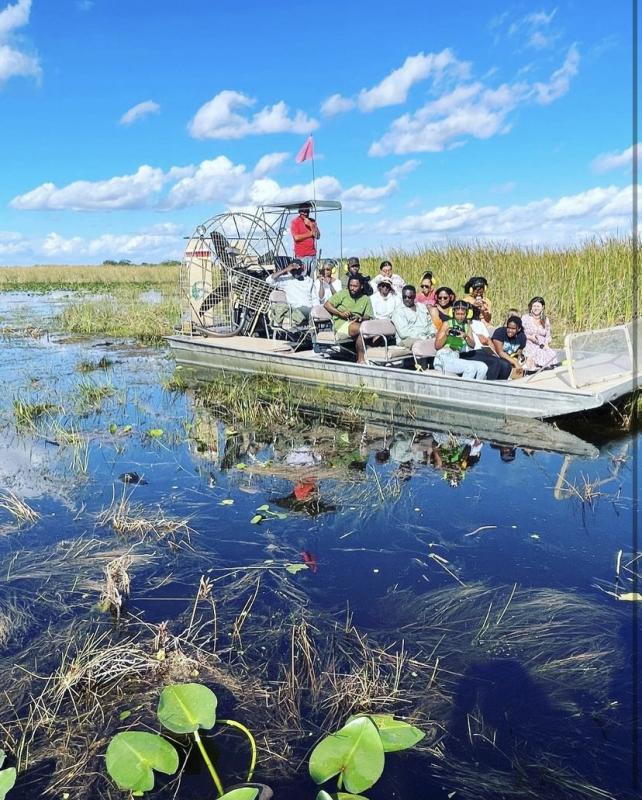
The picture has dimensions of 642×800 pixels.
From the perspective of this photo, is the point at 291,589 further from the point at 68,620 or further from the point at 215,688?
the point at 68,620

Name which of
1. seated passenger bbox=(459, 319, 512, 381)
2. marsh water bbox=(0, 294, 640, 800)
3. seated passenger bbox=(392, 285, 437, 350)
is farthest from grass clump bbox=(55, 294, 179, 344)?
marsh water bbox=(0, 294, 640, 800)

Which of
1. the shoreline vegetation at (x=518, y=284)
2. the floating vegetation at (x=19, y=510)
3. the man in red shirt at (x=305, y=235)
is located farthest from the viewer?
the shoreline vegetation at (x=518, y=284)

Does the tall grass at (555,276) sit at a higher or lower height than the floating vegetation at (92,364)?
higher

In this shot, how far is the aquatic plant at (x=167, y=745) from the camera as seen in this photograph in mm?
2584

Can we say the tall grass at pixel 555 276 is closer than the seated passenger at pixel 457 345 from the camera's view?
No

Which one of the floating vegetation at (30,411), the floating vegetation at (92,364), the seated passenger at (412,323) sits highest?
the seated passenger at (412,323)

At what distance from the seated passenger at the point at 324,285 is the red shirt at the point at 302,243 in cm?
39

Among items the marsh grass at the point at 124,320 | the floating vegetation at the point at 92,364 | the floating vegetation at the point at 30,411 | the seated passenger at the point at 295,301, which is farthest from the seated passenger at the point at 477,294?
the marsh grass at the point at 124,320

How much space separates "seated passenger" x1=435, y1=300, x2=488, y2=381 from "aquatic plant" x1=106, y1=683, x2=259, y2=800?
6209mm

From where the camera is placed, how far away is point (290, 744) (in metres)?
2.90

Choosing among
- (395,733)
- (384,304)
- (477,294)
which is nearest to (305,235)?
(384,304)

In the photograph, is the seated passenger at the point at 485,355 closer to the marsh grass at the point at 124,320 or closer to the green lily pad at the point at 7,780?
the green lily pad at the point at 7,780

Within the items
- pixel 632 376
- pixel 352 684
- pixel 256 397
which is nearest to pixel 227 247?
pixel 256 397

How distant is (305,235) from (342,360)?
9.97 feet
